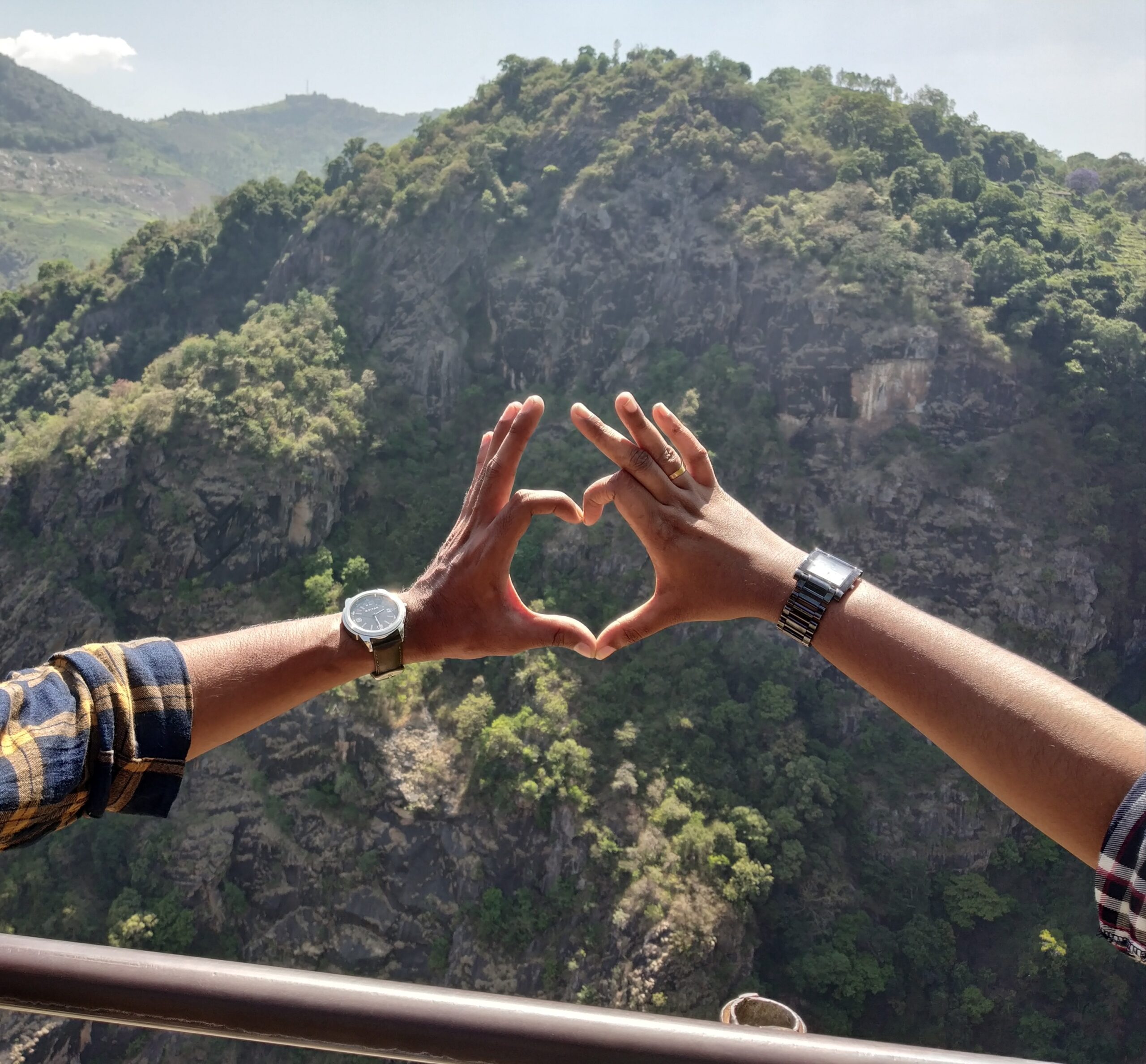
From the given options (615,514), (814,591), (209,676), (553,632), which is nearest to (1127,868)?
(814,591)

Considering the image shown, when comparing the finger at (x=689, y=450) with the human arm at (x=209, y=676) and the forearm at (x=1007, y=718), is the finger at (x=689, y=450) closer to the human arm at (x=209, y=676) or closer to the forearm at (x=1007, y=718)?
the human arm at (x=209, y=676)

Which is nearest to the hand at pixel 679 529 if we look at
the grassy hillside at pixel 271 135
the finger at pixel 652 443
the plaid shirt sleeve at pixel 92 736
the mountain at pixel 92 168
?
the finger at pixel 652 443

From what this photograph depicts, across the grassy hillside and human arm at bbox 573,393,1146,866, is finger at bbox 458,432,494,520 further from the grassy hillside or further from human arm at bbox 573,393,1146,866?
the grassy hillside

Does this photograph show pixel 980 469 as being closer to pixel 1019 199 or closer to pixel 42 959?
pixel 1019 199

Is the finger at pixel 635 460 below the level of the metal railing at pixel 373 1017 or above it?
above

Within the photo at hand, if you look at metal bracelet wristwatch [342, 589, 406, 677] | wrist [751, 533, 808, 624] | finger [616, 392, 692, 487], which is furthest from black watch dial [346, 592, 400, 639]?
wrist [751, 533, 808, 624]

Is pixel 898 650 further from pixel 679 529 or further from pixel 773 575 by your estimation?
pixel 679 529
